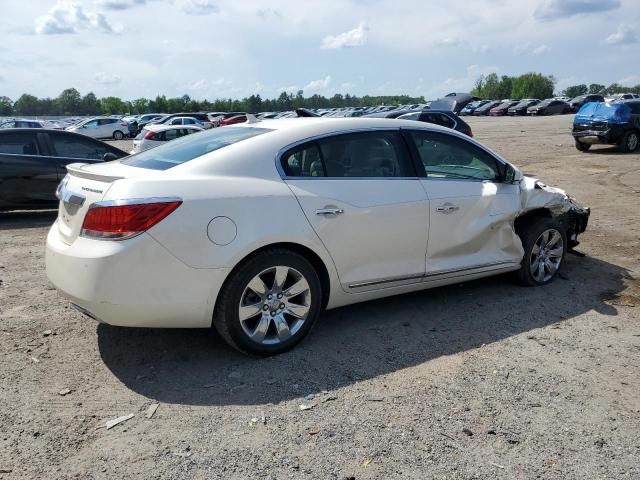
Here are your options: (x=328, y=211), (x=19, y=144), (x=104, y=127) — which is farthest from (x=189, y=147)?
(x=104, y=127)

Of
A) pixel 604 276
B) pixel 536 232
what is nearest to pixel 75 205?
pixel 536 232

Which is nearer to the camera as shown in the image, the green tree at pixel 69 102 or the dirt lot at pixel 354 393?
the dirt lot at pixel 354 393

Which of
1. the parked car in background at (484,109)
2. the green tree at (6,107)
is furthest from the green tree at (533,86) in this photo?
the green tree at (6,107)

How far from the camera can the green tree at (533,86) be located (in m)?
125

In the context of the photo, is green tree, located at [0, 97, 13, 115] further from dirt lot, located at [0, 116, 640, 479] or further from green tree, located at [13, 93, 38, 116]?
dirt lot, located at [0, 116, 640, 479]

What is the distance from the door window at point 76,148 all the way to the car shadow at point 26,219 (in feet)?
3.41

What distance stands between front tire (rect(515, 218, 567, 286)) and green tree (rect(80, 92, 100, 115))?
108 meters

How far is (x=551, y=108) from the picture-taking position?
57.0m

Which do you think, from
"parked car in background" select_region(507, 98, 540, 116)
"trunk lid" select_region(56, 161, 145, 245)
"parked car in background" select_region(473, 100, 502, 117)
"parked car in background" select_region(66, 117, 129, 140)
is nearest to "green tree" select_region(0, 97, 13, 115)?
"parked car in background" select_region(66, 117, 129, 140)

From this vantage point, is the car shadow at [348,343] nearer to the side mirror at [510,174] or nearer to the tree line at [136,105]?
the side mirror at [510,174]

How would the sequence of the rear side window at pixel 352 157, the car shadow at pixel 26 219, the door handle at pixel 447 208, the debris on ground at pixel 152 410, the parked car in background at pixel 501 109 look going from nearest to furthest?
the debris on ground at pixel 152 410, the rear side window at pixel 352 157, the door handle at pixel 447 208, the car shadow at pixel 26 219, the parked car in background at pixel 501 109

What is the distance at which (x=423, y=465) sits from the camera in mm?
2951

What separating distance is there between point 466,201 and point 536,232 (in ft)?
3.30

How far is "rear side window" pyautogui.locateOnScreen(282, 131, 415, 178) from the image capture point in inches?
169
